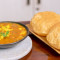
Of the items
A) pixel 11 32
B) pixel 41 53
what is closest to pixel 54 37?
pixel 41 53

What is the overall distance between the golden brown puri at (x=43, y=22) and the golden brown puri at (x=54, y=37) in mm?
63

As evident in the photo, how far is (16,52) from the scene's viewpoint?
69cm

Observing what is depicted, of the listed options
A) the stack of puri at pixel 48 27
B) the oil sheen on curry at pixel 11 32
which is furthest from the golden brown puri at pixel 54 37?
the oil sheen on curry at pixel 11 32

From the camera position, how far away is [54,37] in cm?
73

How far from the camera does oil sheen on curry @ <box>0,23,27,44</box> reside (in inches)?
28.5

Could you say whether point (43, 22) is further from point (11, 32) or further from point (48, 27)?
point (11, 32)

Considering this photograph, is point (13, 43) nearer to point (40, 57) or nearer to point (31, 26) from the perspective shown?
point (40, 57)

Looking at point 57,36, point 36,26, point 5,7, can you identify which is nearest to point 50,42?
point 57,36

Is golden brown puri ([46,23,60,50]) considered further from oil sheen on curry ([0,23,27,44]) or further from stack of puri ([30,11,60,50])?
oil sheen on curry ([0,23,27,44])

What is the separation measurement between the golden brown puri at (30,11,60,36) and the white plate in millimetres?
101

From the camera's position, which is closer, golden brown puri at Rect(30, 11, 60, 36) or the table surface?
the table surface

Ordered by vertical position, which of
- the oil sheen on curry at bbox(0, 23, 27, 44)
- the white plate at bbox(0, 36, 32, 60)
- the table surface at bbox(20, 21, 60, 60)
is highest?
the oil sheen on curry at bbox(0, 23, 27, 44)

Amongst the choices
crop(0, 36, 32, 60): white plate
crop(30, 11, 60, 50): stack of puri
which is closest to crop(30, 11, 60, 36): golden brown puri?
crop(30, 11, 60, 50): stack of puri

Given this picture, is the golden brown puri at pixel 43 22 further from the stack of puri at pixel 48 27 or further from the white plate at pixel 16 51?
the white plate at pixel 16 51
